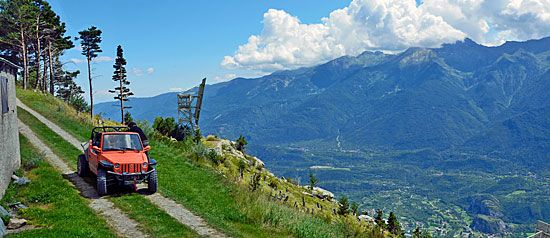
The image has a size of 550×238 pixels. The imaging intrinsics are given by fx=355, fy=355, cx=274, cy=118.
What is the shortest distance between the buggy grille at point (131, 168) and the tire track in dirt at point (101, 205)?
1.38m

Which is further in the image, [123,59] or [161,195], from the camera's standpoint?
[123,59]

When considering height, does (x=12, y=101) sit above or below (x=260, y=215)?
above

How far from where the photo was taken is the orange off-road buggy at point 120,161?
14.6m

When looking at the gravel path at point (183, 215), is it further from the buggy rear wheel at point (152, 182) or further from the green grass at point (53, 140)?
the green grass at point (53, 140)

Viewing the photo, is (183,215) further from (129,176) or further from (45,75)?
(45,75)

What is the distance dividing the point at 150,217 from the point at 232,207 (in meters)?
3.39

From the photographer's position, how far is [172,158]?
24.5 metres

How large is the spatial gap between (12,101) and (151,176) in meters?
8.99

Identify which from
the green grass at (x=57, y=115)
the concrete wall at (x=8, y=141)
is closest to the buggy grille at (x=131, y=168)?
the concrete wall at (x=8, y=141)

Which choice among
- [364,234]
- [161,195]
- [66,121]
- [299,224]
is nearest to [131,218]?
[161,195]

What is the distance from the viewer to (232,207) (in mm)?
14609

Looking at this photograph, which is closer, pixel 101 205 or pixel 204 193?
pixel 101 205

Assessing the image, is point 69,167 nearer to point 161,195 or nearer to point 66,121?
point 161,195

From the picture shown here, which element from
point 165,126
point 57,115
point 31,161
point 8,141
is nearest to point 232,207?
point 8,141
